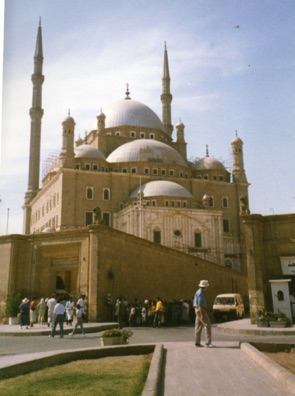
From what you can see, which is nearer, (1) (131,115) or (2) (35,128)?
(2) (35,128)

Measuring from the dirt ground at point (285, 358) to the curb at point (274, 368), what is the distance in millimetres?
445

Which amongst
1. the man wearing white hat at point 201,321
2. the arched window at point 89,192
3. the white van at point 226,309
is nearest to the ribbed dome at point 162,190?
the arched window at point 89,192

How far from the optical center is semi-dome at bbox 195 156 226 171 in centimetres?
5249

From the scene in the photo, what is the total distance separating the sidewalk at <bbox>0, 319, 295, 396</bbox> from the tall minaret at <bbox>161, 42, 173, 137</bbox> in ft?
173

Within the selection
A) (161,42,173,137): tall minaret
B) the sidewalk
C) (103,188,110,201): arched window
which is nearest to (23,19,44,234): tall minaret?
(103,188,110,201): arched window

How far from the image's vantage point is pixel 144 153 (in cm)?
4819

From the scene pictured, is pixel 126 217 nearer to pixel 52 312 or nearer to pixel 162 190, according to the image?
A: pixel 162 190

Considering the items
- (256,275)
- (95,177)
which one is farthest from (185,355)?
(95,177)

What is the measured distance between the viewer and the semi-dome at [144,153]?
1889 inches

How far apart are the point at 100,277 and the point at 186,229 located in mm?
22237

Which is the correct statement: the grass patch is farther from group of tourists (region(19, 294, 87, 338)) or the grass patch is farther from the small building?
the small building

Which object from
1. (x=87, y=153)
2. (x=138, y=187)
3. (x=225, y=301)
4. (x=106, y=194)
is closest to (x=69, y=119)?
(x=87, y=153)

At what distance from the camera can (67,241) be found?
2073cm

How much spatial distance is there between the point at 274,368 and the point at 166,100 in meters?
56.0
